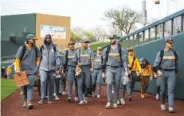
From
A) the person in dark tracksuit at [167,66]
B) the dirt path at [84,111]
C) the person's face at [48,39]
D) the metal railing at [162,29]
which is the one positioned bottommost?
the dirt path at [84,111]

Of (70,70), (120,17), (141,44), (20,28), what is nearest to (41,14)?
(20,28)

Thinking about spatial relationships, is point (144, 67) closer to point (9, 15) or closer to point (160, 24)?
point (160, 24)

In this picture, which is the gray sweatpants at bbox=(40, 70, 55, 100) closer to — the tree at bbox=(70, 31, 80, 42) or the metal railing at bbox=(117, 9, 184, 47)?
the metal railing at bbox=(117, 9, 184, 47)

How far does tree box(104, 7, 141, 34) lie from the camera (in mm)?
71875

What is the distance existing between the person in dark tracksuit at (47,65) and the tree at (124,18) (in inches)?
2344

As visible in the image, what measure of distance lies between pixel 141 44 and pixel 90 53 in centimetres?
725

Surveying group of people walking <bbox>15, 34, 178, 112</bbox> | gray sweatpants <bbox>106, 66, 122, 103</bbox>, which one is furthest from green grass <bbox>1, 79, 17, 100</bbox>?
gray sweatpants <bbox>106, 66, 122, 103</bbox>

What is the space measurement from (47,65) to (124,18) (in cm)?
6074

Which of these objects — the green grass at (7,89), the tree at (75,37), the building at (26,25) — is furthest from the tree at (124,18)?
the green grass at (7,89)

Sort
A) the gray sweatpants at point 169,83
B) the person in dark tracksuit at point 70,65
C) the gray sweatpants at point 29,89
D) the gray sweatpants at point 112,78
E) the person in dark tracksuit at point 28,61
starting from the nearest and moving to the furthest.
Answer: the gray sweatpants at point 169,83 < the gray sweatpants at point 29,89 < the person in dark tracksuit at point 28,61 < the gray sweatpants at point 112,78 < the person in dark tracksuit at point 70,65

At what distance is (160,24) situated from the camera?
54.6 feet

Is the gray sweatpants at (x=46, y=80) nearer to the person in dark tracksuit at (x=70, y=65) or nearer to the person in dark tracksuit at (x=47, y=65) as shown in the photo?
the person in dark tracksuit at (x=47, y=65)

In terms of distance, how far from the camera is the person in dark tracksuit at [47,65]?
12305 millimetres

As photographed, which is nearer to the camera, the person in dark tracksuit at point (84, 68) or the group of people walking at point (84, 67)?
the group of people walking at point (84, 67)
